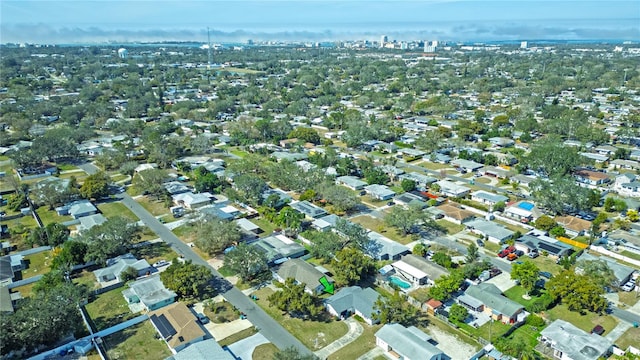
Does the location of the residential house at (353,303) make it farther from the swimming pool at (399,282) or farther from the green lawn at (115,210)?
the green lawn at (115,210)

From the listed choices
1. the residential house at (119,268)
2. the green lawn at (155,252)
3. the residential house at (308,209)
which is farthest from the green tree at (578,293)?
the residential house at (119,268)

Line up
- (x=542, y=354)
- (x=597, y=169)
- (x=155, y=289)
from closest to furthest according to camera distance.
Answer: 1. (x=542, y=354)
2. (x=155, y=289)
3. (x=597, y=169)

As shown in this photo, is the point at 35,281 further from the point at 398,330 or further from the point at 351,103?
the point at 351,103

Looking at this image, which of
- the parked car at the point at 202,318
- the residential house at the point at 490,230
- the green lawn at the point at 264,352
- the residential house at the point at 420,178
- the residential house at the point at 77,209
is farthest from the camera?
the residential house at the point at 420,178

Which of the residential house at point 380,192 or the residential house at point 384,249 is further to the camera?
the residential house at point 380,192

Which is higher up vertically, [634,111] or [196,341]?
[634,111]

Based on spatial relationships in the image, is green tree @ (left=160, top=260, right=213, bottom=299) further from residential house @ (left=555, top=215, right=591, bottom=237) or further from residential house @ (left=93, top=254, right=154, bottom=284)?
residential house @ (left=555, top=215, right=591, bottom=237)

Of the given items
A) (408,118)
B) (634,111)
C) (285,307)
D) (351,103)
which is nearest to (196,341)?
(285,307)
